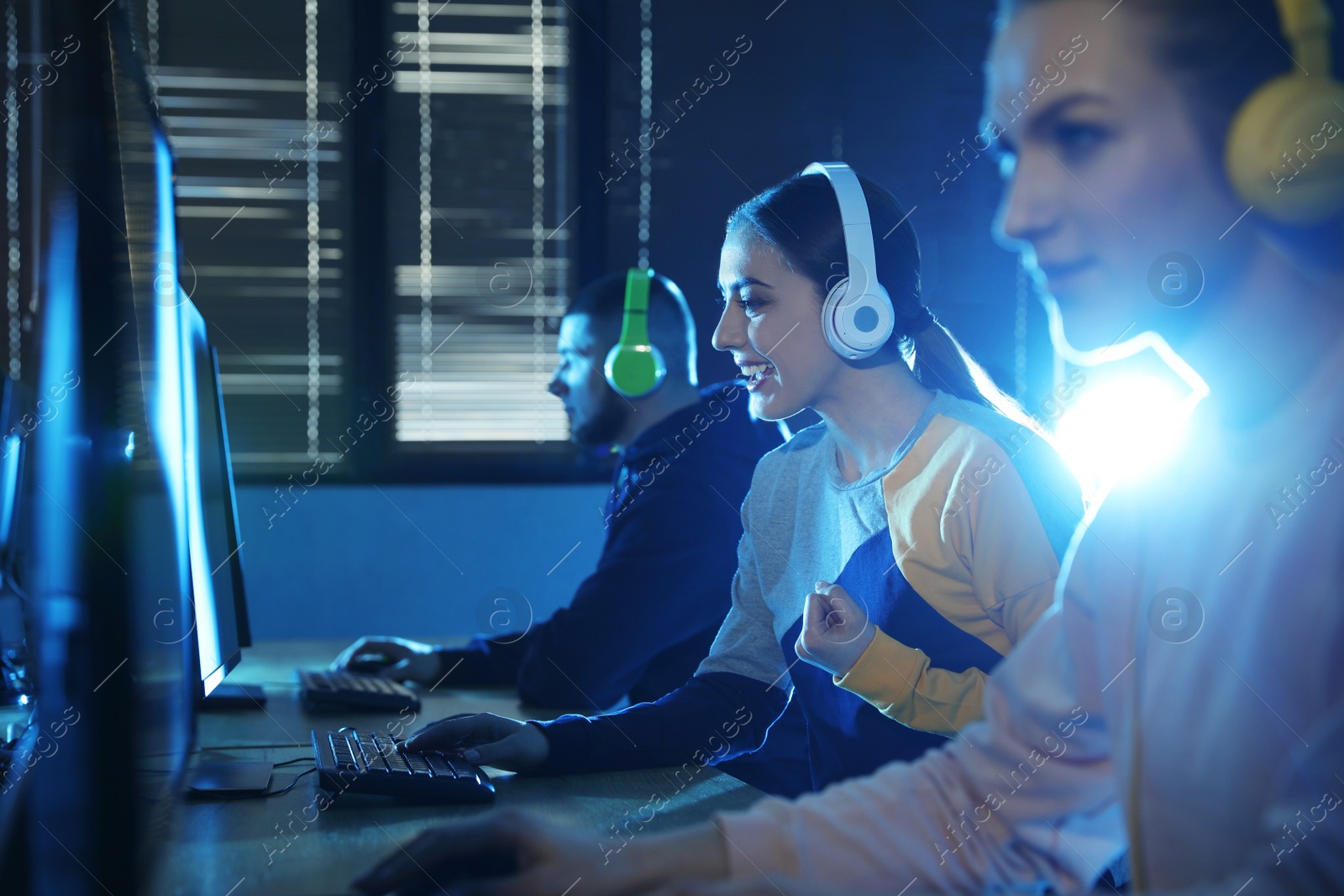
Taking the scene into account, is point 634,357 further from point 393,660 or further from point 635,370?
point 393,660

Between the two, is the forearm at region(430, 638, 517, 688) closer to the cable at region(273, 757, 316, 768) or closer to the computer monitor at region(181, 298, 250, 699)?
the computer monitor at region(181, 298, 250, 699)

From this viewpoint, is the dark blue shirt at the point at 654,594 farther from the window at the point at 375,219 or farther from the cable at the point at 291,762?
the window at the point at 375,219

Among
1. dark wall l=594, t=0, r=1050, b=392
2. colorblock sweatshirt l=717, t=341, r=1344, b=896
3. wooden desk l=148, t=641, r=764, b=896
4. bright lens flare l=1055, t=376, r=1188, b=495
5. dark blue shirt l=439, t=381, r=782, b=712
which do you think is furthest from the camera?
dark wall l=594, t=0, r=1050, b=392

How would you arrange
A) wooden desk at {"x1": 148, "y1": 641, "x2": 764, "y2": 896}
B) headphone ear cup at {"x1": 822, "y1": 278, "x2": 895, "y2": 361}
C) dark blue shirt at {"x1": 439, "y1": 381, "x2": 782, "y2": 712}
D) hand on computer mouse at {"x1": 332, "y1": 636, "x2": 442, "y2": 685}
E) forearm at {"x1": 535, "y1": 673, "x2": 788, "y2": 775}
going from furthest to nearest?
hand on computer mouse at {"x1": 332, "y1": 636, "x2": 442, "y2": 685} → dark blue shirt at {"x1": 439, "y1": 381, "x2": 782, "y2": 712} → headphone ear cup at {"x1": 822, "y1": 278, "x2": 895, "y2": 361} → forearm at {"x1": 535, "y1": 673, "x2": 788, "y2": 775} → wooden desk at {"x1": 148, "y1": 641, "x2": 764, "y2": 896}

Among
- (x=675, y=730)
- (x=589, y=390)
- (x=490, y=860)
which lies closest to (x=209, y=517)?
(x=675, y=730)

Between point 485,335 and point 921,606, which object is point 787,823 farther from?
point 485,335

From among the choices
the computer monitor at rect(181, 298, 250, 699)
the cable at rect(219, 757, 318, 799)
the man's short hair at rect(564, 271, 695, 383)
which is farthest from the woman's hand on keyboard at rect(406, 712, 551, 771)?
the man's short hair at rect(564, 271, 695, 383)

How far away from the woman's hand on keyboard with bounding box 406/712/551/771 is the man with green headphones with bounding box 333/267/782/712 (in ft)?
1.48

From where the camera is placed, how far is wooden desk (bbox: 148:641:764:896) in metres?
0.73

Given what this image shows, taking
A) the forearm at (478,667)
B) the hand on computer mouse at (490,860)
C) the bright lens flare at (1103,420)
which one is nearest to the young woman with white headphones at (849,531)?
the hand on computer mouse at (490,860)

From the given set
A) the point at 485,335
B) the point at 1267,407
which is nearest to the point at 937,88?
the point at 485,335

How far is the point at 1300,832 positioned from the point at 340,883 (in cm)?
58

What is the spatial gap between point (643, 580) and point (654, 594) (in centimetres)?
3

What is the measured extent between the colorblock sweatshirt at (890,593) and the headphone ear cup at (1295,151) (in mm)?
577
